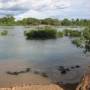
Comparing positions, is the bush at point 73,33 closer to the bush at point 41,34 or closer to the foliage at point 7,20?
the bush at point 41,34

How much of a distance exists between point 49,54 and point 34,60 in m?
4.84

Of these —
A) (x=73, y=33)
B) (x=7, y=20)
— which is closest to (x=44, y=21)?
(x=7, y=20)

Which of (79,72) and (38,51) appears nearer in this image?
(79,72)

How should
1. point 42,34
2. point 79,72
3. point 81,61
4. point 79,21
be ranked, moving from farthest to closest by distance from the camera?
point 79,21 < point 42,34 < point 81,61 < point 79,72

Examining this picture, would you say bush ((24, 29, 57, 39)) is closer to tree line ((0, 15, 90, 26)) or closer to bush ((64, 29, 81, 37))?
bush ((64, 29, 81, 37))

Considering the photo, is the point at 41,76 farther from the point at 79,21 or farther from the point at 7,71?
the point at 79,21

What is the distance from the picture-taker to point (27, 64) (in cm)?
2856

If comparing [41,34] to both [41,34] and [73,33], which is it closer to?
[41,34]

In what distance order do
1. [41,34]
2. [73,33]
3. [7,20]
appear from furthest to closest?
[7,20] → [73,33] → [41,34]

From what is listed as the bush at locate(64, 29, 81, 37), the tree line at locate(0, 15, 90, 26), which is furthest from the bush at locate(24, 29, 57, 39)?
the tree line at locate(0, 15, 90, 26)

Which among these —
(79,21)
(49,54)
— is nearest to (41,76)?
(49,54)

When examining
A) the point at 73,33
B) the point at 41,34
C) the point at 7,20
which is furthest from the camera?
the point at 7,20

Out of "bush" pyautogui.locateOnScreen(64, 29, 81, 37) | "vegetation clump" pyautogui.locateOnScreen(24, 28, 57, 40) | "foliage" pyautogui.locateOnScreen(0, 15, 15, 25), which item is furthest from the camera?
"foliage" pyautogui.locateOnScreen(0, 15, 15, 25)

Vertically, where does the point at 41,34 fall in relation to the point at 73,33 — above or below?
above
